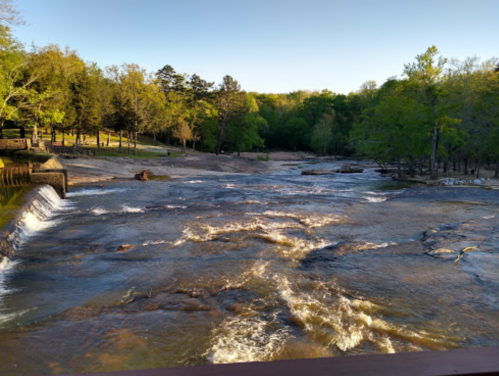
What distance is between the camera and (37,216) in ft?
51.2

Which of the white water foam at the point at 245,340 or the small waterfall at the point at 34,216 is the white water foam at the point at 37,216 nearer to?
the small waterfall at the point at 34,216

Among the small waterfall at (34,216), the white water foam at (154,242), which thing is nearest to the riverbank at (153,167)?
the small waterfall at (34,216)

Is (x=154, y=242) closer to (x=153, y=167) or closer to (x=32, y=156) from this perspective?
(x=32, y=156)

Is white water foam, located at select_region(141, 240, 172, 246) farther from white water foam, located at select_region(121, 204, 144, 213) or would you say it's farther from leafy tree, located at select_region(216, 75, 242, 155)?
leafy tree, located at select_region(216, 75, 242, 155)

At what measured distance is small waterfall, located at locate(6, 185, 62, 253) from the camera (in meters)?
12.4

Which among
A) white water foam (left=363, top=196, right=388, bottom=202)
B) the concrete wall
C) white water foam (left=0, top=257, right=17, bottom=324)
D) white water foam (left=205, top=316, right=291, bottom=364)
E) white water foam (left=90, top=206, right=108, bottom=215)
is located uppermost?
the concrete wall

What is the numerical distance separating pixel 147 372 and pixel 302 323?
6238 mm

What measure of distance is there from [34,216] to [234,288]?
36.4ft

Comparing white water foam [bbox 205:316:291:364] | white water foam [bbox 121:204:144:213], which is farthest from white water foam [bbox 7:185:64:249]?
white water foam [bbox 205:316:291:364]

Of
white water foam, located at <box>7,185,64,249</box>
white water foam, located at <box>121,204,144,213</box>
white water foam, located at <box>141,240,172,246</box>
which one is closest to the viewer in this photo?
white water foam, located at <box>7,185,64,249</box>

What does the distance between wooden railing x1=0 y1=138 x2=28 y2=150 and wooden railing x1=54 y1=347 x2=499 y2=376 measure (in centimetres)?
3964

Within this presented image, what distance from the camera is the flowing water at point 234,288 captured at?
636 cm

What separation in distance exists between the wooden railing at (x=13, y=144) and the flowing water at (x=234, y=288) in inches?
821

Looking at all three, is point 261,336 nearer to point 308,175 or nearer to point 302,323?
point 302,323
